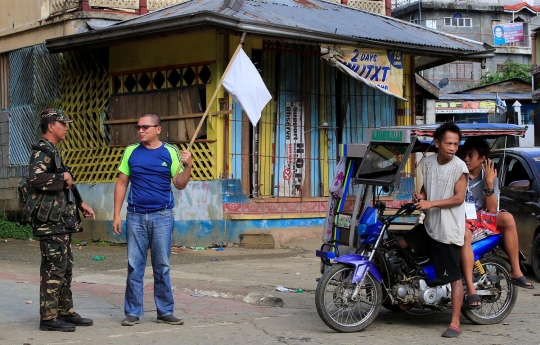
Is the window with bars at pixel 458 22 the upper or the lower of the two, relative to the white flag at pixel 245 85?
upper

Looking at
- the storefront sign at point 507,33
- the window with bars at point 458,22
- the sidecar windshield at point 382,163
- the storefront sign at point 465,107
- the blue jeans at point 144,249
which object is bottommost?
the blue jeans at point 144,249

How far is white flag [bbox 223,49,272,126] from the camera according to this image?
1130cm

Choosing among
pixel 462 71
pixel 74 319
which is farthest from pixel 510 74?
pixel 74 319

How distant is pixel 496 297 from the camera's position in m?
7.47

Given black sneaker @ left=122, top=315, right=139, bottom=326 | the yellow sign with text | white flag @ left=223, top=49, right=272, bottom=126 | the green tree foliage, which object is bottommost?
black sneaker @ left=122, top=315, right=139, bottom=326

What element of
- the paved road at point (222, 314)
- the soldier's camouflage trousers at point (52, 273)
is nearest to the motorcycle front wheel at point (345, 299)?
the paved road at point (222, 314)

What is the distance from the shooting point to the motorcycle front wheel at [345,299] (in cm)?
682

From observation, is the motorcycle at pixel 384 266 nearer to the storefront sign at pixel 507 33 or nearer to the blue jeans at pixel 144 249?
the blue jeans at pixel 144 249

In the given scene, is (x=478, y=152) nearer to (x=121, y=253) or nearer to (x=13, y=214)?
(x=121, y=253)

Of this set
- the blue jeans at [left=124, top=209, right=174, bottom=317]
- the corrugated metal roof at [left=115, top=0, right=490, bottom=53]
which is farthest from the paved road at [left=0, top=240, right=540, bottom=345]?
the corrugated metal roof at [left=115, top=0, right=490, bottom=53]

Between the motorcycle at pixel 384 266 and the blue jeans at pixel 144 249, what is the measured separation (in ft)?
4.62

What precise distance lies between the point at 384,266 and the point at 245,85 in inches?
195

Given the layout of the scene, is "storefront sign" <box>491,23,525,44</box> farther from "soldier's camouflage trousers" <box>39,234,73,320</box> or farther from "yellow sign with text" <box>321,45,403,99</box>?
"soldier's camouflage trousers" <box>39,234,73,320</box>

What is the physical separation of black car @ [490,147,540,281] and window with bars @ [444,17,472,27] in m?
42.2
